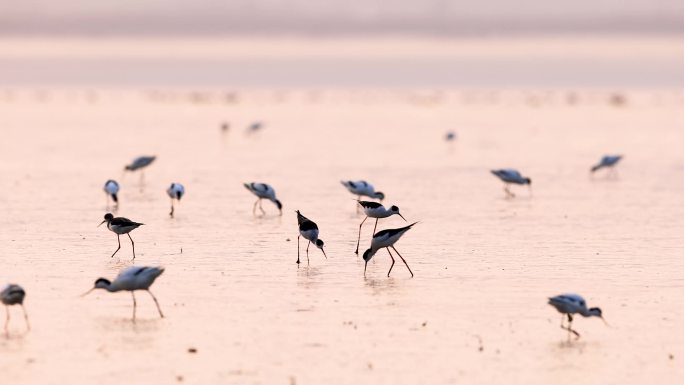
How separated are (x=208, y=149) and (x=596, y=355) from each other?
35.5 m

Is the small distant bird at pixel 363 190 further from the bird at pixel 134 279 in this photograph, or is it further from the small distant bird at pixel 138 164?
the bird at pixel 134 279

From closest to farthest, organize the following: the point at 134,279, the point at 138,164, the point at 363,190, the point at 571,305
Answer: the point at 571,305 < the point at 134,279 < the point at 363,190 < the point at 138,164

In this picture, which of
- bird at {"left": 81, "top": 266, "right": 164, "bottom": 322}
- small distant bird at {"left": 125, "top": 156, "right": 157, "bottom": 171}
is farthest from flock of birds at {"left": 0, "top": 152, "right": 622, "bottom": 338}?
small distant bird at {"left": 125, "top": 156, "right": 157, "bottom": 171}

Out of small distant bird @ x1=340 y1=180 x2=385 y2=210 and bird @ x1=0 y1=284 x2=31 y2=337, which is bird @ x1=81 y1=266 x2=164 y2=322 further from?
small distant bird @ x1=340 y1=180 x2=385 y2=210

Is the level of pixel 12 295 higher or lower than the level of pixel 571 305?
lower

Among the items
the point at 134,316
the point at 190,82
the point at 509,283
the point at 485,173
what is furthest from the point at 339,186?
the point at 190,82

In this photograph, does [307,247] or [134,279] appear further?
[307,247]

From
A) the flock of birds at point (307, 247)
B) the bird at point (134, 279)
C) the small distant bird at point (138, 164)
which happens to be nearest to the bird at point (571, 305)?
the flock of birds at point (307, 247)

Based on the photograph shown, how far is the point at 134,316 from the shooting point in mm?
17828

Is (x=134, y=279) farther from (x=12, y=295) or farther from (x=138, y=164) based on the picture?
(x=138, y=164)

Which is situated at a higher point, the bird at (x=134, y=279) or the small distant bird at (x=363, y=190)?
the small distant bird at (x=363, y=190)

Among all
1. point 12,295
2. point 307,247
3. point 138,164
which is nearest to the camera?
point 12,295

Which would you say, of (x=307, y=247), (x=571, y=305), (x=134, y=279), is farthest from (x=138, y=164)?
(x=571, y=305)

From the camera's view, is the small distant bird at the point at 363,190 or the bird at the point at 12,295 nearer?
the bird at the point at 12,295
